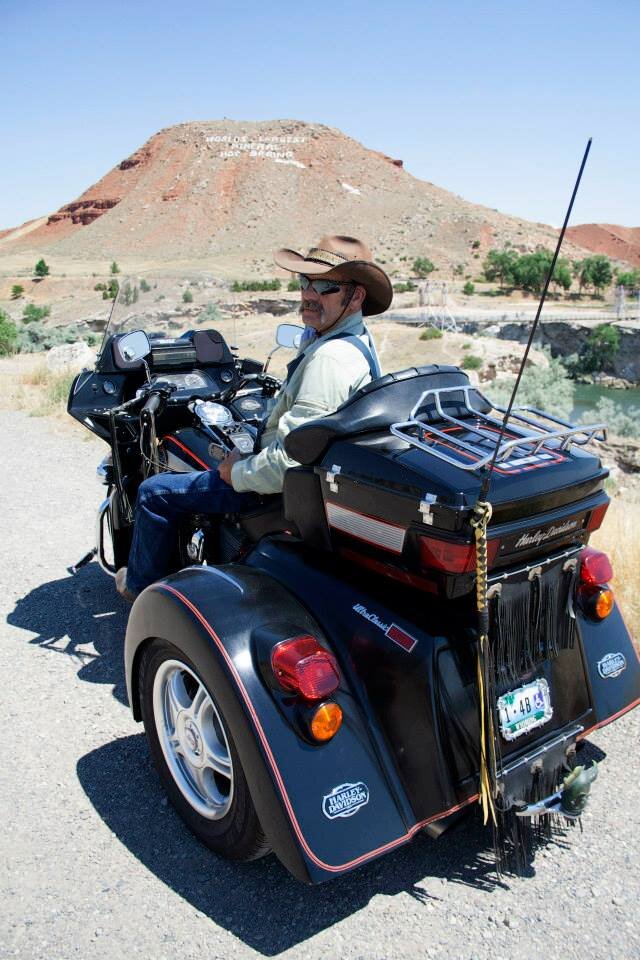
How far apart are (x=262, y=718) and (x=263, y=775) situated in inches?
6.3

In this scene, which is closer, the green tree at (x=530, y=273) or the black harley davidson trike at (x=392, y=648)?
the black harley davidson trike at (x=392, y=648)

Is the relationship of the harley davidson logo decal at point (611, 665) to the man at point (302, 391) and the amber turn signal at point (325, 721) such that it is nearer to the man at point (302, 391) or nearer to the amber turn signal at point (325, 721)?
the amber turn signal at point (325, 721)

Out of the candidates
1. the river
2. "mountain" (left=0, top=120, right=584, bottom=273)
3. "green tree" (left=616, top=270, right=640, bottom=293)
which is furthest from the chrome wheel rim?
"mountain" (left=0, top=120, right=584, bottom=273)

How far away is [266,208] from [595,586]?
120675 mm

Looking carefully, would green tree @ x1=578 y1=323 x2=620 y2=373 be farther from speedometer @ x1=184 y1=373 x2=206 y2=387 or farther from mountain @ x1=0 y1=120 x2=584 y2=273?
Result: mountain @ x1=0 y1=120 x2=584 y2=273

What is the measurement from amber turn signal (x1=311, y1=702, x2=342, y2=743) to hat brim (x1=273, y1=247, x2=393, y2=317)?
5.67ft

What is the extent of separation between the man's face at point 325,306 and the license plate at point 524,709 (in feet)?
5.49

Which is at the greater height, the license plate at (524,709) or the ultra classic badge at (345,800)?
the license plate at (524,709)

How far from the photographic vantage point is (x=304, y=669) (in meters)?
2.29

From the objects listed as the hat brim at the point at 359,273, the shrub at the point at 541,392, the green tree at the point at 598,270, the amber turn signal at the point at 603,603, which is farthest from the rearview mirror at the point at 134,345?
the green tree at the point at 598,270

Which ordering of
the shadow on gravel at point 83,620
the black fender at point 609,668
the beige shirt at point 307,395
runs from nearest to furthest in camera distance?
1. the black fender at point 609,668
2. the beige shirt at point 307,395
3. the shadow on gravel at point 83,620

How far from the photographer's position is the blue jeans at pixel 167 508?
343 centimetres

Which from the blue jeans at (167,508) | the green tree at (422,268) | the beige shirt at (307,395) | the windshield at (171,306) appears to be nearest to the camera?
the beige shirt at (307,395)

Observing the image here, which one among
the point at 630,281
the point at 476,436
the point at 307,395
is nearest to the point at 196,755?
the point at 307,395
